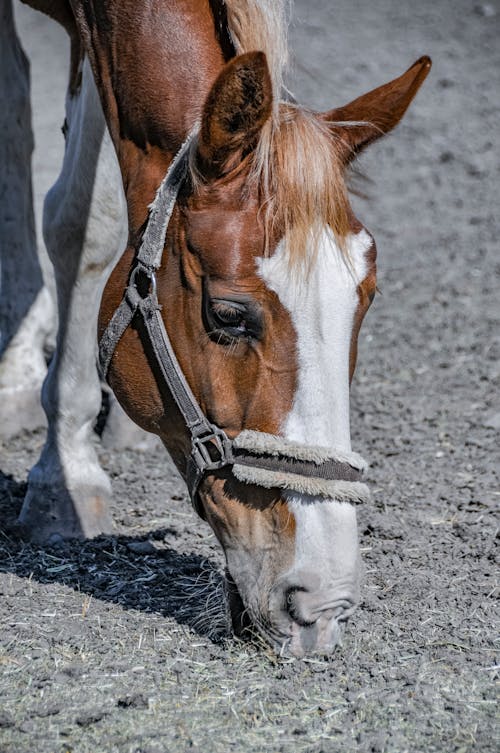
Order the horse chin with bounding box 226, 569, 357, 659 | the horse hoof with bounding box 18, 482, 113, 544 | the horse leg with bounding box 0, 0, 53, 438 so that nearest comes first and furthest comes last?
the horse chin with bounding box 226, 569, 357, 659 < the horse hoof with bounding box 18, 482, 113, 544 < the horse leg with bounding box 0, 0, 53, 438

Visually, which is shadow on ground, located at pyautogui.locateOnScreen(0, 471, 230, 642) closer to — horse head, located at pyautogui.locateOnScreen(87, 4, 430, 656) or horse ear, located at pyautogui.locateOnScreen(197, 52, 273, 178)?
horse head, located at pyautogui.locateOnScreen(87, 4, 430, 656)

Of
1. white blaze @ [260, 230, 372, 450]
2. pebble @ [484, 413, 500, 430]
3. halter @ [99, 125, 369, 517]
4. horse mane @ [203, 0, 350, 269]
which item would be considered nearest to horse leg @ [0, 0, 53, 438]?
halter @ [99, 125, 369, 517]

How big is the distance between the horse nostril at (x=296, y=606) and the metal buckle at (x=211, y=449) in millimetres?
342

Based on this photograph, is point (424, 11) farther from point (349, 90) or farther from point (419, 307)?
point (419, 307)

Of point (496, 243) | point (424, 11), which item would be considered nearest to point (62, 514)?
point (496, 243)

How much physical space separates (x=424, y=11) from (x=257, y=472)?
1171 centimetres

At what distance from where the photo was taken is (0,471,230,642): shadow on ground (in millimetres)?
2781

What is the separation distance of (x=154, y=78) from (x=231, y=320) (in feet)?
2.54

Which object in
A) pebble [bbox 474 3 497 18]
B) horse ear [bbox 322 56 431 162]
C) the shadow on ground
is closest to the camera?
horse ear [bbox 322 56 431 162]

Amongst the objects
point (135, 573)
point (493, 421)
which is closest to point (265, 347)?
point (135, 573)

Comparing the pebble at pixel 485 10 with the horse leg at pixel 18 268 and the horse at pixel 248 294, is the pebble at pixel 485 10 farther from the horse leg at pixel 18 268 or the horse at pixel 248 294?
the horse at pixel 248 294

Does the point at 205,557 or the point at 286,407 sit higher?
the point at 286,407

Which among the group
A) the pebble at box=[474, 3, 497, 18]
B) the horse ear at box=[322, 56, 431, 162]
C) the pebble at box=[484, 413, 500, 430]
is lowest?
the pebble at box=[484, 413, 500, 430]

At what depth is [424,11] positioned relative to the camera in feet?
41.5
